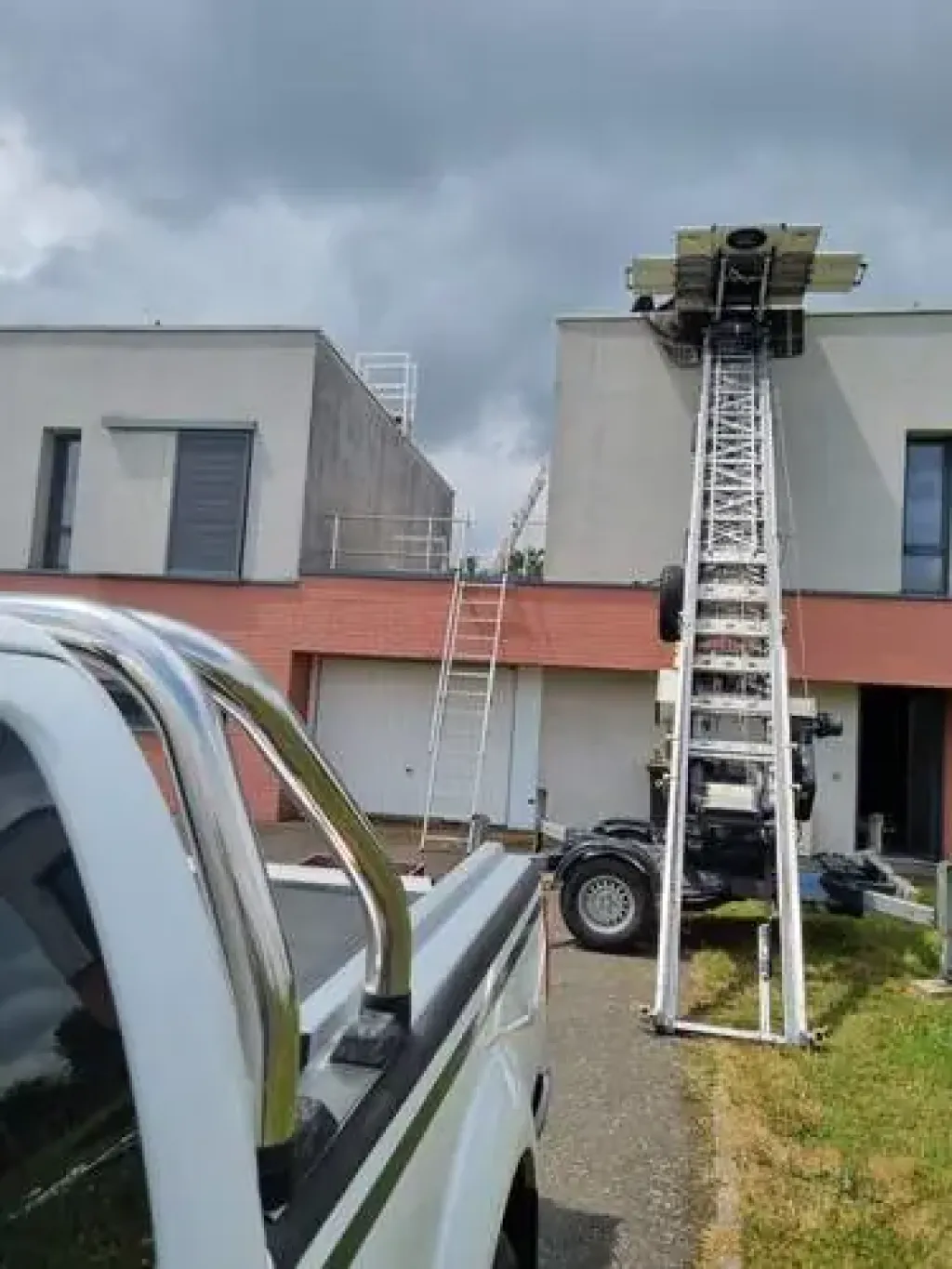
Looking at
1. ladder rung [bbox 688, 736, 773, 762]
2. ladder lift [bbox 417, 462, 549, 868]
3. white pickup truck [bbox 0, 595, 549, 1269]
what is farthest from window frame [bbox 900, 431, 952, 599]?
white pickup truck [bbox 0, 595, 549, 1269]

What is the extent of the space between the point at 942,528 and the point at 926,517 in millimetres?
289

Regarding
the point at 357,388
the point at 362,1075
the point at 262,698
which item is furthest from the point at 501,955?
the point at 357,388

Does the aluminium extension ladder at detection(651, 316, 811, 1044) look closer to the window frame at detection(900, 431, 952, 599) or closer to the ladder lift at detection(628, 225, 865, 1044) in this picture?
the ladder lift at detection(628, 225, 865, 1044)

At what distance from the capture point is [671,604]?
32.7ft

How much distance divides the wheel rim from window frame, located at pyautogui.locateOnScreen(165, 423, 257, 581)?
396 inches

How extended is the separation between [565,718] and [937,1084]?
35.3 ft

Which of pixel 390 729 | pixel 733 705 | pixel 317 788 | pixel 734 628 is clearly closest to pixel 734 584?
pixel 734 628

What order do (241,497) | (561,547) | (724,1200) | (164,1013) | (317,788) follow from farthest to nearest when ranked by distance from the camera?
1. (241,497)
2. (561,547)
3. (724,1200)
4. (317,788)
5. (164,1013)

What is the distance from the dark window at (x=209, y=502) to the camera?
56.5 ft

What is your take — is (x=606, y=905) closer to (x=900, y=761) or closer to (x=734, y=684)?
(x=734, y=684)

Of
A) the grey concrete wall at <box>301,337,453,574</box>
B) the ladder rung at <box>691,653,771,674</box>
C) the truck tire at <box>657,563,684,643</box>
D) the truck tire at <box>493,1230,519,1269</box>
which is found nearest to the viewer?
the truck tire at <box>493,1230,519,1269</box>

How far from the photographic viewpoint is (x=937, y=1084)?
18.6ft

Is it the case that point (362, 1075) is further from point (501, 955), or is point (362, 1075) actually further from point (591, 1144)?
point (591, 1144)

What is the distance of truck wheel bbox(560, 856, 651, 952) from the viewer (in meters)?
8.52
